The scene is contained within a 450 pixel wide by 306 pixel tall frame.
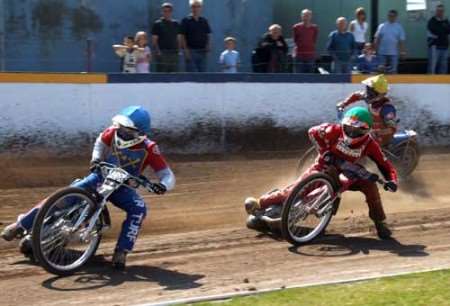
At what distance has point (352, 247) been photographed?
9.41m

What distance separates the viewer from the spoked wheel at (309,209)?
29.9 feet

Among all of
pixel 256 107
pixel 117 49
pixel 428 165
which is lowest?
pixel 428 165

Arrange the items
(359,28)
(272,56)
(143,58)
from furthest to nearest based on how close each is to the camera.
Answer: (359,28) → (272,56) → (143,58)

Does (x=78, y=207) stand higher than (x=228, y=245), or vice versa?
(x=78, y=207)

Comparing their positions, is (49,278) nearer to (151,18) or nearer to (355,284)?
(355,284)

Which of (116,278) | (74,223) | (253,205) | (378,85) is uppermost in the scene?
(378,85)

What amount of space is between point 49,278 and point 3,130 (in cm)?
681

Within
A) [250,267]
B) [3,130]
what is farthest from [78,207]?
[3,130]

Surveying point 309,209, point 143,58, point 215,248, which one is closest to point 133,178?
point 215,248

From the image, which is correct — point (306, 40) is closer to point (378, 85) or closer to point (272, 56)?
point (272, 56)

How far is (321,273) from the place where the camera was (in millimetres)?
8180

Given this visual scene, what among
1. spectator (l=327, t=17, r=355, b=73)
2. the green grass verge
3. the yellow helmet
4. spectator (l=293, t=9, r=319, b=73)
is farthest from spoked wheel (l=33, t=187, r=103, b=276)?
spectator (l=327, t=17, r=355, b=73)

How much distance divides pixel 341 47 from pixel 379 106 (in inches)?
188

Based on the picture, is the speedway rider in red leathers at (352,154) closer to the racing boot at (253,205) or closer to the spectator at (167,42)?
the racing boot at (253,205)
